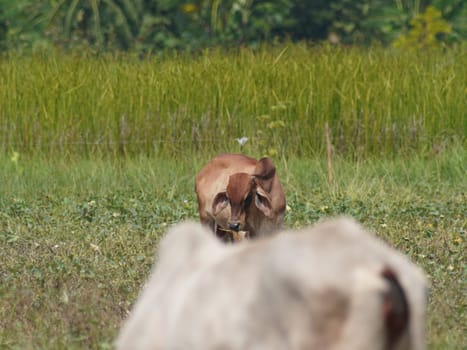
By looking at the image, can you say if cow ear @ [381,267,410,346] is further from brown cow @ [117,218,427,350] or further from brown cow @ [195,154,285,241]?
brown cow @ [195,154,285,241]

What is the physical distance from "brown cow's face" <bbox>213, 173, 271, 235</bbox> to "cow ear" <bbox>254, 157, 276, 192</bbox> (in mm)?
43

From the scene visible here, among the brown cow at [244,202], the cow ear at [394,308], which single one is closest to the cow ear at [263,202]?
the brown cow at [244,202]

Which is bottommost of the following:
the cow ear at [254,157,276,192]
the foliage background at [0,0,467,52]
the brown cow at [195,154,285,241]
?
the foliage background at [0,0,467,52]

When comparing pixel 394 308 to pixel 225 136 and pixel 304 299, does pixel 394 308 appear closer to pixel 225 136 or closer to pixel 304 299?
pixel 304 299

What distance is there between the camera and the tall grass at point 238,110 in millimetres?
12734

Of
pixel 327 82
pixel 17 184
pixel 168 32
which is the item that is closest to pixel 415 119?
pixel 327 82

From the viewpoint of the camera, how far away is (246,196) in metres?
7.85

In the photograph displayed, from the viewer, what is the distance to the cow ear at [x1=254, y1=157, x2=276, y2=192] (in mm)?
8031

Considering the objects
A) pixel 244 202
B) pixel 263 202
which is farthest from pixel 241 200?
pixel 263 202

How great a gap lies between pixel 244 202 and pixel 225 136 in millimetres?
4932

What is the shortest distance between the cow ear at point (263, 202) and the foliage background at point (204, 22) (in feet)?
38.6

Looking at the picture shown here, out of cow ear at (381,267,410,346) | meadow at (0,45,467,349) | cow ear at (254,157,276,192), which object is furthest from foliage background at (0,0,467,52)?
cow ear at (381,267,410,346)

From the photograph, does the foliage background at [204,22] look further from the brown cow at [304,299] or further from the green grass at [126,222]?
the brown cow at [304,299]

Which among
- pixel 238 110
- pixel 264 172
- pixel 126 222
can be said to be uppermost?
pixel 264 172
